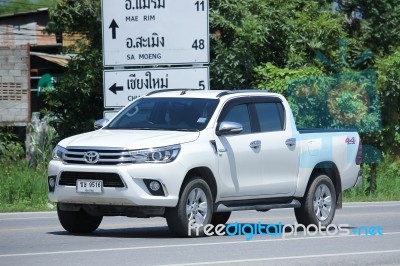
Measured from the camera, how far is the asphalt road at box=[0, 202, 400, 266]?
39.0ft

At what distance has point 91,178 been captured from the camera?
45.9 ft

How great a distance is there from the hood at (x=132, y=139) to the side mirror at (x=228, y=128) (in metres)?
0.35

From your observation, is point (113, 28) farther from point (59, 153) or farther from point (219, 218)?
point (59, 153)

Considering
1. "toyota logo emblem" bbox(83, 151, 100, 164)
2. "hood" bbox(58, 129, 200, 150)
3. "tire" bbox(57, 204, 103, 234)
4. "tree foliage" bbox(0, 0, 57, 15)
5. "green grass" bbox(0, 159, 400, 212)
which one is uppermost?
"tree foliage" bbox(0, 0, 57, 15)

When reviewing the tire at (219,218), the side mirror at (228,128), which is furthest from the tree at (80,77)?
the side mirror at (228,128)

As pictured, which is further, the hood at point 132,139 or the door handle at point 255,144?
the door handle at point 255,144

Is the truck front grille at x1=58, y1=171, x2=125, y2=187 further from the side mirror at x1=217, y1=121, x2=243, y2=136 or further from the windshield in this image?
the side mirror at x1=217, y1=121, x2=243, y2=136

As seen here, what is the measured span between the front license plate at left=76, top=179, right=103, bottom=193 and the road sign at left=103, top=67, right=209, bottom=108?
8011mm

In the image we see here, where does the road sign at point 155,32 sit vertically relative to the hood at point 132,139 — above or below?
above

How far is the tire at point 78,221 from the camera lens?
14867 mm

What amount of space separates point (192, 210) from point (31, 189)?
8.64m

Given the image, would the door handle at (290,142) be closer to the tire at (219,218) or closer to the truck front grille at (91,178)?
the tire at (219,218)

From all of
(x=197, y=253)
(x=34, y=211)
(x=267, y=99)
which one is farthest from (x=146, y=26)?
(x=197, y=253)

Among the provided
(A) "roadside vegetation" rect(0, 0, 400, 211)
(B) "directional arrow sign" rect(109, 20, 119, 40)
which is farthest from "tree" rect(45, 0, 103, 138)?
(B) "directional arrow sign" rect(109, 20, 119, 40)
